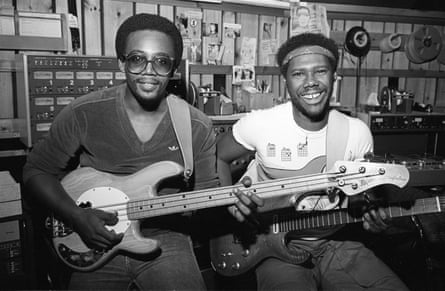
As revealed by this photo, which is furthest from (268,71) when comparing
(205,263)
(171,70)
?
(171,70)

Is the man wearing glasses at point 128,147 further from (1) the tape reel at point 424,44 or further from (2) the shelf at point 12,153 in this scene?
(1) the tape reel at point 424,44

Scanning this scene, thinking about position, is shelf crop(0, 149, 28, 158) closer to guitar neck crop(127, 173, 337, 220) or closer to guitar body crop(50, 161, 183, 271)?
guitar body crop(50, 161, 183, 271)

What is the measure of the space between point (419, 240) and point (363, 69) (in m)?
2.99

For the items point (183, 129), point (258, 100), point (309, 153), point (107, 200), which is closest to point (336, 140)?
point (309, 153)

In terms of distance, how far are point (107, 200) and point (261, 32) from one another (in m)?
3.01

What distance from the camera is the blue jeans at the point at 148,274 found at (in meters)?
1.82

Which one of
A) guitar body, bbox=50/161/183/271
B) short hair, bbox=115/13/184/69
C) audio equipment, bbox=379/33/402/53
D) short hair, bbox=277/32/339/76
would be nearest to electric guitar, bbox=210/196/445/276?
guitar body, bbox=50/161/183/271

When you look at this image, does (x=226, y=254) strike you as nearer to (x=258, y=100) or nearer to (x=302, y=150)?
(x=302, y=150)

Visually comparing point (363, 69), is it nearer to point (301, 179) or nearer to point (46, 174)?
point (301, 179)

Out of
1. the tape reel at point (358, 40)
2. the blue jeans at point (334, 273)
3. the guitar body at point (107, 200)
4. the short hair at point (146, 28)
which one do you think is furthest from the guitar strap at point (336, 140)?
the tape reel at point (358, 40)

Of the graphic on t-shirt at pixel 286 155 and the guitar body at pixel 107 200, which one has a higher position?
the graphic on t-shirt at pixel 286 155

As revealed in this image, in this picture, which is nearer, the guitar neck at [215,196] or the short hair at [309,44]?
the guitar neck at [215,196]

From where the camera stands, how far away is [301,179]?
1796 mm

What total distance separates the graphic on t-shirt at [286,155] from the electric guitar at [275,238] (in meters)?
0.28
